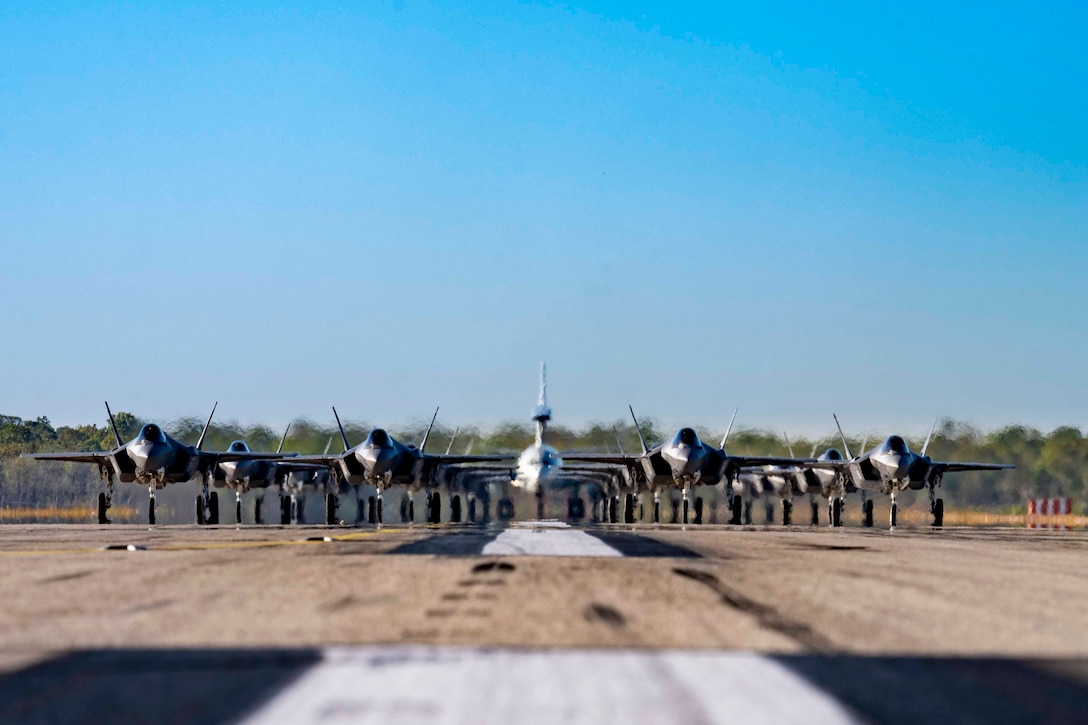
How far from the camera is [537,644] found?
932 centimetres

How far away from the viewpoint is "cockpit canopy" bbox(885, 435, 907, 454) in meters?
52.9

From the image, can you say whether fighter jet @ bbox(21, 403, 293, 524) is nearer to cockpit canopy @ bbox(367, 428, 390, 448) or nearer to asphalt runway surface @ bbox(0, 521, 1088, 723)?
cockpit canopy @ bbox(367, 428, 390, 448)

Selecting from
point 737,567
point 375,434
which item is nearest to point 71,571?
point 737,567

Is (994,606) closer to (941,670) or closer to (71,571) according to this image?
(941,670)

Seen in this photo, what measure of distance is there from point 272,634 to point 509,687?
342 centimetres

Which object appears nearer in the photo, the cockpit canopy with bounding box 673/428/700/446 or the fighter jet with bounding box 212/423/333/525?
the cockpit canopy with bounding box 673/428/700/446

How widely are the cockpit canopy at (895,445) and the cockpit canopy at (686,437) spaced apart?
905cm

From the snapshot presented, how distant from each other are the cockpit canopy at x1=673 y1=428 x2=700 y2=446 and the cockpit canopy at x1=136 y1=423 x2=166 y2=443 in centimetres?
2159

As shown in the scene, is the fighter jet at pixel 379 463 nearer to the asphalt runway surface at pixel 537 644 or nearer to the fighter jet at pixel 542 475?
the fighter jet at pixel 542 475

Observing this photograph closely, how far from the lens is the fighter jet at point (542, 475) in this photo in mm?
77875

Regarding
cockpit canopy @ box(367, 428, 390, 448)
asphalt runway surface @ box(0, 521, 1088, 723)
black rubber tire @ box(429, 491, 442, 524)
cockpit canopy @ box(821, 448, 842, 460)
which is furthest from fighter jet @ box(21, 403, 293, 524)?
cockpit canopy @ box(821, 448, 842, 460)

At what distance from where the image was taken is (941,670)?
27.7 feet

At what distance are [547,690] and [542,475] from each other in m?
70.1

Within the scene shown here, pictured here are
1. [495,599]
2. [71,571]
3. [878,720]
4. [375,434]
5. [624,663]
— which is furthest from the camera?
[375,434]
